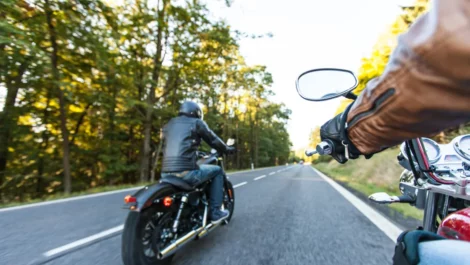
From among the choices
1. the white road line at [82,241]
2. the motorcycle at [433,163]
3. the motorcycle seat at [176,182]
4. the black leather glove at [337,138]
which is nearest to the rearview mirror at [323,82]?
the motorcycle at [433,163]

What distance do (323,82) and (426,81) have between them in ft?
2.39

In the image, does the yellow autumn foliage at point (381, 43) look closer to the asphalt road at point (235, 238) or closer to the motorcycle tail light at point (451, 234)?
the asphalt road at point (235, 238)

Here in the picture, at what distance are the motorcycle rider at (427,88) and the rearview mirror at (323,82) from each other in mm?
386

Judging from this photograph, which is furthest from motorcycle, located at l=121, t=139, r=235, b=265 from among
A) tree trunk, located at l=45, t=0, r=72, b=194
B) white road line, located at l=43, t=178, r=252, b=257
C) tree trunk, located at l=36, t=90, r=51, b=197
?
tree trunk, located at l=36, t=90, r=51, b=197

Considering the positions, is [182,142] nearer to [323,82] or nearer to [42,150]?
[323,82]

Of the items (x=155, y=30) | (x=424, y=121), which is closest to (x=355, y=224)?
(x=424, y=121)

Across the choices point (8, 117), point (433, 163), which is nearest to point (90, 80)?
point (8, 117)

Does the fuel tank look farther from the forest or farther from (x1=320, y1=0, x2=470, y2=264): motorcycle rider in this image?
the forest

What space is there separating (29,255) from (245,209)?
10.9 ft

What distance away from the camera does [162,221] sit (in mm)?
2441

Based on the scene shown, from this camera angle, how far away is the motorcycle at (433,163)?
1201 mm

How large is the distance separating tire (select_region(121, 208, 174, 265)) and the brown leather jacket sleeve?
6.26 feet

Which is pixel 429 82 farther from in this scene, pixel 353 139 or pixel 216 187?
pixel 216 187

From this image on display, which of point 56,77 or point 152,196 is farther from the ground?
point 56,77
